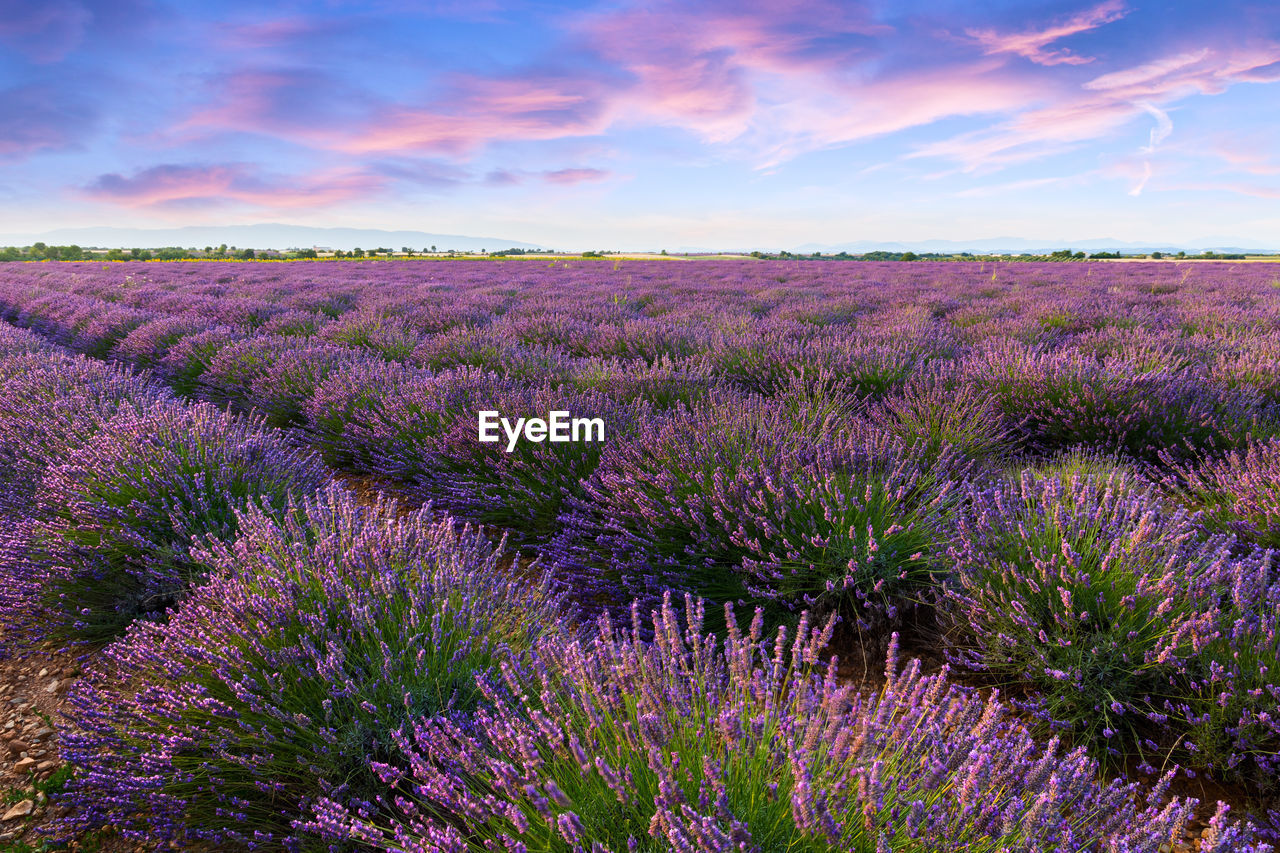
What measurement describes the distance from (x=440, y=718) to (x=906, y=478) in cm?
227

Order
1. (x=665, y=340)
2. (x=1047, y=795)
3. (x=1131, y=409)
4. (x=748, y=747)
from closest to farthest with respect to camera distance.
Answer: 1. (x=1047, y=795)
2. (x=748, y=747)
3. (x=1131, y=409)
4. (x=665, y=340)

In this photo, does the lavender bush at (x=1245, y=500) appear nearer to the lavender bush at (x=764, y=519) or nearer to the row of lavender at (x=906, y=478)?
the row of lavender at (x=906, y=478)

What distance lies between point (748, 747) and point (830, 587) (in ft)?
3.38

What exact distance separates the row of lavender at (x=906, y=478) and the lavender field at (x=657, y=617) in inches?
0.9

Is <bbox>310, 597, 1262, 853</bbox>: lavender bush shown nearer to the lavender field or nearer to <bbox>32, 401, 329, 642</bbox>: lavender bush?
the lavender field

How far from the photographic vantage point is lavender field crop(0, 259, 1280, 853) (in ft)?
→ 3.59

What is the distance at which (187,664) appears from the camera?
166 centimetres

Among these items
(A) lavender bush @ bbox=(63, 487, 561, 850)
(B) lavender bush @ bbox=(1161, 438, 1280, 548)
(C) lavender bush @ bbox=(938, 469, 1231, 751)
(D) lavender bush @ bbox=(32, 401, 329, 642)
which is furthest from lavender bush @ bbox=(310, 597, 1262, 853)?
(B) lavender bush @ bbox=(1161, 438, 1280, 548)

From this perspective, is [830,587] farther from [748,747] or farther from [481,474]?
[481,474]

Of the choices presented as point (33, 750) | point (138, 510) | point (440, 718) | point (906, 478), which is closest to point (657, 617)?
point (440, 718)

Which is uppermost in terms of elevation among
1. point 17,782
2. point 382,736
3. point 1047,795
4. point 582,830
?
point 1047,795

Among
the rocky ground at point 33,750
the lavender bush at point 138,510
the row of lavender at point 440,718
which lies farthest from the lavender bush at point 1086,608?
the lavender bush at point 138,510

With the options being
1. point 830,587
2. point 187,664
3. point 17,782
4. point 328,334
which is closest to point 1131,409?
point 830,587

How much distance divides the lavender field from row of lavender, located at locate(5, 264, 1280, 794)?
0.02 m
